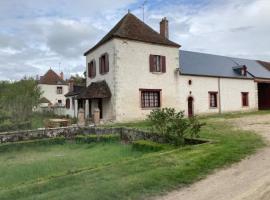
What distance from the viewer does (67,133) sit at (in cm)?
1700

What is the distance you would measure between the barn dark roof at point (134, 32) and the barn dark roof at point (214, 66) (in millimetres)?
3721

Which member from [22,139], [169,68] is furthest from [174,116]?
[169,68]

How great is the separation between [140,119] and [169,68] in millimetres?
5066

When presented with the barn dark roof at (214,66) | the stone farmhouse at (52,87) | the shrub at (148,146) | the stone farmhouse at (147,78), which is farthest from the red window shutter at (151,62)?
the stone farmhouse at (52,87)

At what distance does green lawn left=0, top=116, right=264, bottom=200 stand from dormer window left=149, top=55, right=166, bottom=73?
1273 cm

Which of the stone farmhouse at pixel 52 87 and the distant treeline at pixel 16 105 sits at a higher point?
the stone farmhouse at pixel 52 87

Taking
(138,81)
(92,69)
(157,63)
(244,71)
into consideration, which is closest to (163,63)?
(157,63)

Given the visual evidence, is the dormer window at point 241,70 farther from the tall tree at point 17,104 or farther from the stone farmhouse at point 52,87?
the stone farmhouse at point 52,87

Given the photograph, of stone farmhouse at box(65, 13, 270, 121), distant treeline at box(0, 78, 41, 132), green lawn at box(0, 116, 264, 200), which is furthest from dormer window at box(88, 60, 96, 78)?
green lawn at box(0, 116, 264, 200)

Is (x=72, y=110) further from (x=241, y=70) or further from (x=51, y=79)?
(x=51, y=79)

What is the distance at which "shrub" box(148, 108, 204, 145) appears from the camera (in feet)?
35.4

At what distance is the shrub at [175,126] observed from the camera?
425 inches

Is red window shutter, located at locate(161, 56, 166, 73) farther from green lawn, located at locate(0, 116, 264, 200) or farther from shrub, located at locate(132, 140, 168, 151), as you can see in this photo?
green lawn, located at locate(0, 116, 264, 200)

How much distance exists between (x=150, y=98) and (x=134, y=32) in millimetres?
5270
